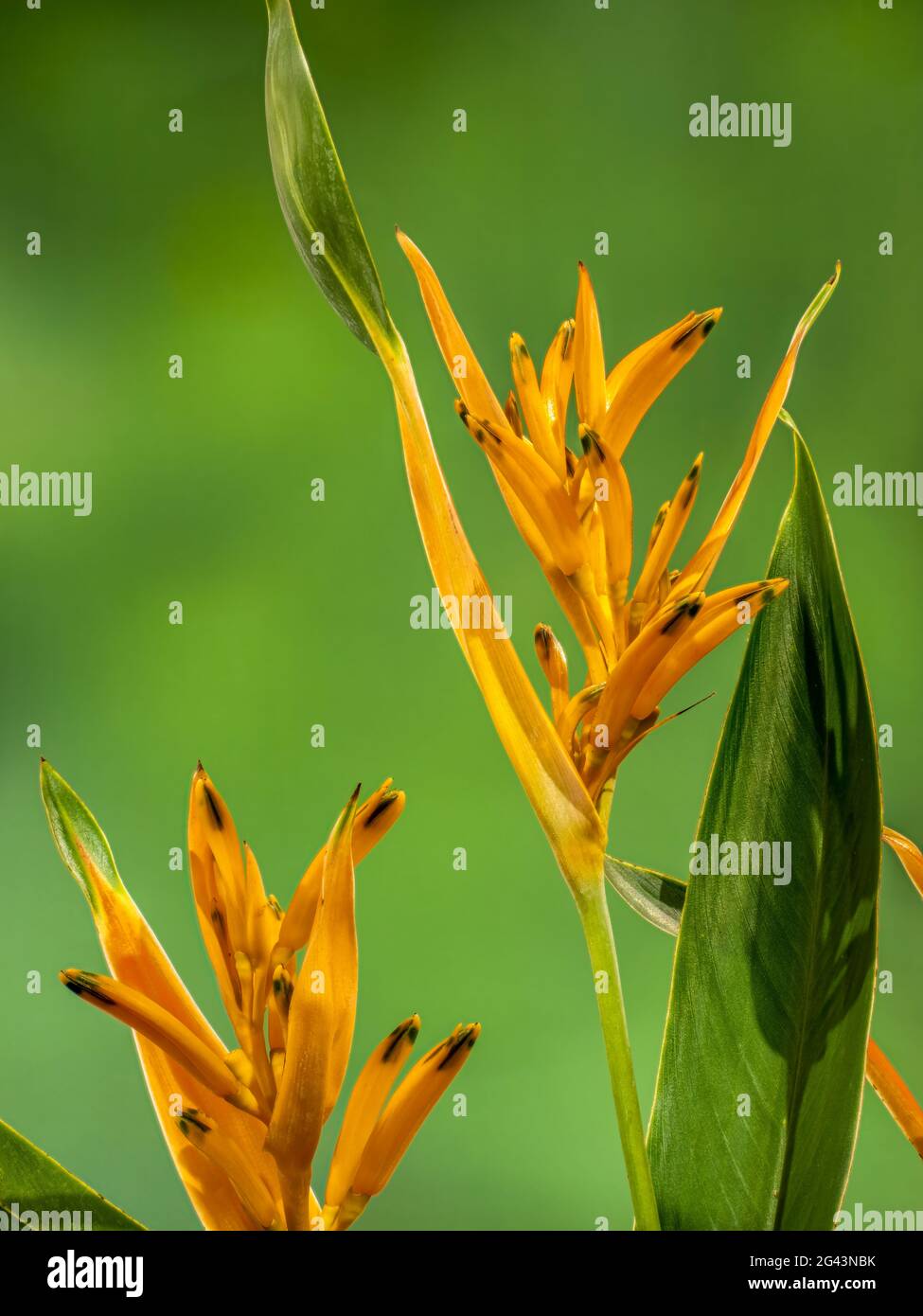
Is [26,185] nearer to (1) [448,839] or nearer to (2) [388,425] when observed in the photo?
(2) [388,425]

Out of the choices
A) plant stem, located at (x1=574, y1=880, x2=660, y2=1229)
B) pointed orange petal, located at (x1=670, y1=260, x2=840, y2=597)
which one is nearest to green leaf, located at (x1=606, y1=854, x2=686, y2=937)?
plant stem, located at (x1=574, y1=880, x2=660, y2=1229)

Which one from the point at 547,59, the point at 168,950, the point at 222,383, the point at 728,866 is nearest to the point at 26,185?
the point at 222,383

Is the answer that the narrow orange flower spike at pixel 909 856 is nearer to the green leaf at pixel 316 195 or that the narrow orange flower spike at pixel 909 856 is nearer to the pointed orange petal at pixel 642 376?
the pointed orange petal at pixel 642 376

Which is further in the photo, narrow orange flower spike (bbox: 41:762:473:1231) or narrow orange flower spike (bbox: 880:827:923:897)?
narrow orange flower spike (bbox: 880:827:923:897)

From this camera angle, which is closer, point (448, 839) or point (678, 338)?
point (678, 338)

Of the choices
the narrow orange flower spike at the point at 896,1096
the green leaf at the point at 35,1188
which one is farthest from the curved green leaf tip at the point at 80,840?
the narrow orange flower spike at the point at 896,1096

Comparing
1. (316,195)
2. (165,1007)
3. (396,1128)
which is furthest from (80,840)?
(316,195)

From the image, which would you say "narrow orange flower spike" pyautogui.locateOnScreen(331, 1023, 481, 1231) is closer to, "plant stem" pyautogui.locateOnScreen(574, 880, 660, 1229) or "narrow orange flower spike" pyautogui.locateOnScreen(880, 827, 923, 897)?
"plant stem" pyautogui.locateOnScreen(574, 880, 660, 1229)
